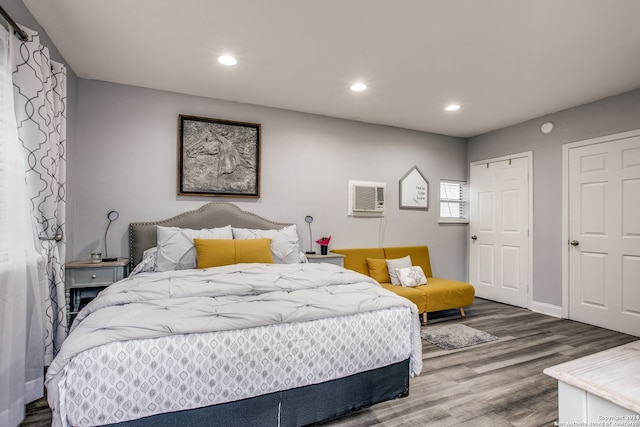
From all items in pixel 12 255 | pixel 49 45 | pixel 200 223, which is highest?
pixel 49 45

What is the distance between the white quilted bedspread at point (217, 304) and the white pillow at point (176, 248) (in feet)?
1.58

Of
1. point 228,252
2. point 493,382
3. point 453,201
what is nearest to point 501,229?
point 453,201

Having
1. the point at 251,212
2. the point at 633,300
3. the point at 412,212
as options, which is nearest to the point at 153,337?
the point at 251,212

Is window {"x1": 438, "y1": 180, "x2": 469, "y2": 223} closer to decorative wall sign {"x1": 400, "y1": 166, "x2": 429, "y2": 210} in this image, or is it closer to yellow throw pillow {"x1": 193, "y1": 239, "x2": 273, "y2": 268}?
decorative wall sign {"x1": 400, "y1": 166, "x2": 429, "y2": 210}

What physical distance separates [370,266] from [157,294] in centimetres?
288

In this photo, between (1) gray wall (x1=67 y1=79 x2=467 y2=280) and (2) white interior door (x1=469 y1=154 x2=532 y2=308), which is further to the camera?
(2) white interior door (x1=469 y1=154 x2=532 y2=308)

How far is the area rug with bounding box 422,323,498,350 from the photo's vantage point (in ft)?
10.3

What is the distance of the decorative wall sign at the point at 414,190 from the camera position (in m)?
4.79

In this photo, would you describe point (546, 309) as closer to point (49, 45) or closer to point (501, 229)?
point (501, 229)

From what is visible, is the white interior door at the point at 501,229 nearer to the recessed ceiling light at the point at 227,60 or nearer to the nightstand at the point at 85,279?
the recessed ceiling light at the point at 227,60

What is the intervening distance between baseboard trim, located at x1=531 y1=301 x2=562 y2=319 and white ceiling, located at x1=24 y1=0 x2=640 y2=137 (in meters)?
2.49

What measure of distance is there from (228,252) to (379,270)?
2.12m

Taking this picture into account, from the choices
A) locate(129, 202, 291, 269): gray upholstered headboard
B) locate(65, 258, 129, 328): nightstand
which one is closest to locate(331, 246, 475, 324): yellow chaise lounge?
locate(129, 202, 291, 269): gray upholstered headboard

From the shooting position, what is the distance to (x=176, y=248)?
296cm
